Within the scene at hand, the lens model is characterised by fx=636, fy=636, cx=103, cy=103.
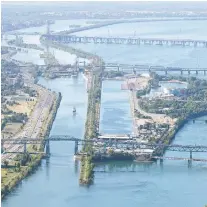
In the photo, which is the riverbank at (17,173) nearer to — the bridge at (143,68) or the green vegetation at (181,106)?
the green vegetation at (181,106)

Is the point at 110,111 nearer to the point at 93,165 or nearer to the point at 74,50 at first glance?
the point at 93,165

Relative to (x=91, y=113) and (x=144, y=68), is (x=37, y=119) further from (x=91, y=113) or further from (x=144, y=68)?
(x=144, y=68)

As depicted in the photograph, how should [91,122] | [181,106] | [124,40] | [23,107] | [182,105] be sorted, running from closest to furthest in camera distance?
[91,122] < [23,107] < [181,106] < [182,105] < [124,40]

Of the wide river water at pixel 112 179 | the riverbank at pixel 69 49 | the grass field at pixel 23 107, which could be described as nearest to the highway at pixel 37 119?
the grass field at pixel 23 107

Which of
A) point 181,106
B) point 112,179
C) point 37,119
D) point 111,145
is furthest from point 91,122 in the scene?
point 112,179

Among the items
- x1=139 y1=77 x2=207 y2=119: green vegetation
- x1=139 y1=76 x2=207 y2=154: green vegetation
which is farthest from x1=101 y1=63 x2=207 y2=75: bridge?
x1=139 y1=77 x2=207 y2=119: green vegetation

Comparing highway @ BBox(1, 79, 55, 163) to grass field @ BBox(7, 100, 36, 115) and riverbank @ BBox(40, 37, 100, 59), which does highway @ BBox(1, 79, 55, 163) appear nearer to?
grass field @ BBox(7, 100, 36, 115)

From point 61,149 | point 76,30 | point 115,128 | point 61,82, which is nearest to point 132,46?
point 76,30

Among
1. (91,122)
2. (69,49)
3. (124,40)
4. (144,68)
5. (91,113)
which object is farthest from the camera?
(124,40)
